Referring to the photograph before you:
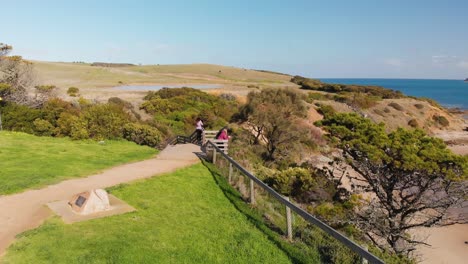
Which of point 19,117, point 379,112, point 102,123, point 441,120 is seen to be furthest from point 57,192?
point 441,120

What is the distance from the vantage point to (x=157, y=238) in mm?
7793

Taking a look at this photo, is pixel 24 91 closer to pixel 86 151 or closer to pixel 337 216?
pixel 86 151

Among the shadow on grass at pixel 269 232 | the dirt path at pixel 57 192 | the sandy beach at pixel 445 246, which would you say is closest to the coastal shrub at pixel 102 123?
the dirt path at pixel 57 192

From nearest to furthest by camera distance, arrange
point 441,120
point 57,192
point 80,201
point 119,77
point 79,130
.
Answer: point 80,201, point 57,192, point 79,130, point 441,120, point 119,77

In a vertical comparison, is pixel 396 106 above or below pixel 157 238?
above

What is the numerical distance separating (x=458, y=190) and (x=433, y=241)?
620 centimetres

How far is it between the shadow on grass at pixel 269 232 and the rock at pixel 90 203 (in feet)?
12.4

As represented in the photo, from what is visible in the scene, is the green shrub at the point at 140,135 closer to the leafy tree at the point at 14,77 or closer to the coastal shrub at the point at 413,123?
the leafy tree at the point at 14,77

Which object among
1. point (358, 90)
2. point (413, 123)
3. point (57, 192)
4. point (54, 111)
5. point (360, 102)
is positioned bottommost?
point (413, 123)

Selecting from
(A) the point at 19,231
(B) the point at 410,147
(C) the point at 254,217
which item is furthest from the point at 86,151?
(B) the point at 410,147

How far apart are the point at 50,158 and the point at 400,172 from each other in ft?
47.8

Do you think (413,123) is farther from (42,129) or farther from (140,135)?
(42,129)

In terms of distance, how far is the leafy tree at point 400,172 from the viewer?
40.7ft

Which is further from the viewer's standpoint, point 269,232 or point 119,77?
point 119,77
